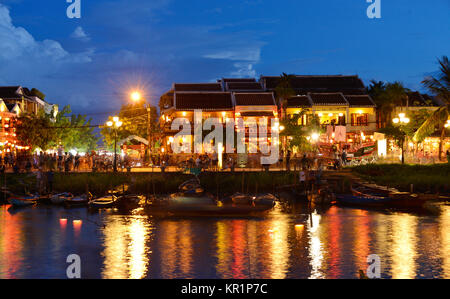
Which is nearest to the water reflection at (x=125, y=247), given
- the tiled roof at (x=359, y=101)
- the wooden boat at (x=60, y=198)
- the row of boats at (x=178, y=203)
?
the row of boats at (x=178, y=203)

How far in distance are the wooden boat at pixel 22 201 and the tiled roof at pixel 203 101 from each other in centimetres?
2949

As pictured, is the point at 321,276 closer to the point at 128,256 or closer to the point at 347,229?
the point at 128,256

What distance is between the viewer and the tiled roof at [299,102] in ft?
222

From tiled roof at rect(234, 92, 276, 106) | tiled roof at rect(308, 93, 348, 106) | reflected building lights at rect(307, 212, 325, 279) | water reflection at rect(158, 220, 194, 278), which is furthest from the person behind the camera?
tiled roof at rect(308, 93, 348, 106)

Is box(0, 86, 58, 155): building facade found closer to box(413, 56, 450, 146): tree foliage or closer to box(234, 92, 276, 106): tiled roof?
box(234, 92, 276, 106): tiled roof

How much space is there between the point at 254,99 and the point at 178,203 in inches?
1411

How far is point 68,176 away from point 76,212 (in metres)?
8.95

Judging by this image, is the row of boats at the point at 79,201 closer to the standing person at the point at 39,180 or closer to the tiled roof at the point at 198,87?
the standing person at the point at 39,180

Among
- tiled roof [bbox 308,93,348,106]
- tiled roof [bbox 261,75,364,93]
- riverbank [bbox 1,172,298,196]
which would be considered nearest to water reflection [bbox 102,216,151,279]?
riverbank [bbox 1,172,298,196]

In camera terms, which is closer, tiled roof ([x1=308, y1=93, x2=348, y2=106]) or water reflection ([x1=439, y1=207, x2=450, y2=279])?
water reflection ([x1=439, y1=207, x2=450, y2=279])

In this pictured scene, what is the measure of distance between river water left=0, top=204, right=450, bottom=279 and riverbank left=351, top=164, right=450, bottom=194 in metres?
6.20

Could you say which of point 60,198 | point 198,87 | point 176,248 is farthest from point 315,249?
point 198,87

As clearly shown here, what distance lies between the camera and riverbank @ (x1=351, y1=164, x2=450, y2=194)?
4097 centimetres
